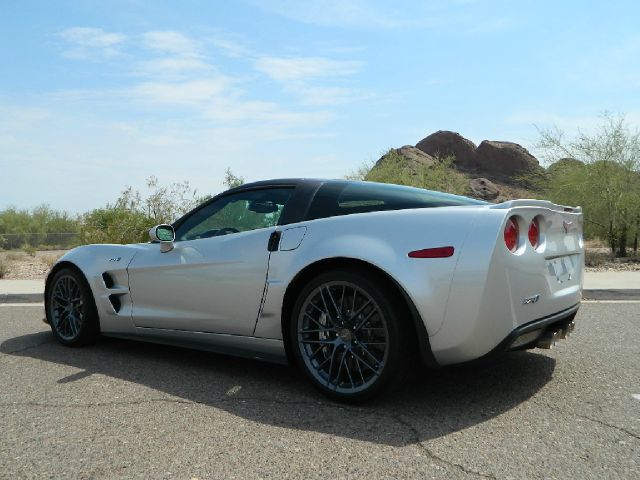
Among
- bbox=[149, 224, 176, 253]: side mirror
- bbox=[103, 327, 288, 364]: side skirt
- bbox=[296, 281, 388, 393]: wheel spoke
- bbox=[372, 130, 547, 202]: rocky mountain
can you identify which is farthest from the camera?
bbox=[372, 130, 547, 202]: rocky mountain

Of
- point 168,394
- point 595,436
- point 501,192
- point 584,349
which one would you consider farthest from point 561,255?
point 501,192

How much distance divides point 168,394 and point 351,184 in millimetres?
1820

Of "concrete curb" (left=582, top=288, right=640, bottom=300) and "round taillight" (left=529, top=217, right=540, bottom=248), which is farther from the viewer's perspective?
"concrete curb" (left=582, top=288, right=640, bottom=300)

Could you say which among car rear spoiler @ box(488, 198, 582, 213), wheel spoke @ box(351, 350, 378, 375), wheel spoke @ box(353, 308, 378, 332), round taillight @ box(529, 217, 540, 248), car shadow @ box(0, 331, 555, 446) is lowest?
car shadow @ box(0, 331, 555, 446)

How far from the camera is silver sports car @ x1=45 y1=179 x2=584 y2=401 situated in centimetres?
333

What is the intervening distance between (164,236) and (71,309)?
54.0 inches

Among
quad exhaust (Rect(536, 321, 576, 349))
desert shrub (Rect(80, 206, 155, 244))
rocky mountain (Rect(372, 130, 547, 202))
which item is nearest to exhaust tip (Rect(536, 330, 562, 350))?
quad exhaust (Rect(536, 321, 576, 349))

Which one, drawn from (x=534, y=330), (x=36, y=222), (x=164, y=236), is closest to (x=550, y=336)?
(x=534, y=330)

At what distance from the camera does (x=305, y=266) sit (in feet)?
12.6

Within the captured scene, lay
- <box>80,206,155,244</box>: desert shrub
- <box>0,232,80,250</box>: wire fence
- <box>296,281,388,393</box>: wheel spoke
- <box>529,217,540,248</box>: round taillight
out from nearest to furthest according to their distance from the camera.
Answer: <box>296,281,388,393</box>: wheel spoke, <box>529,217,540,248</box>: round taillight, <box>80,206,155,244</box>: desert shrub, <box>0,232,80,250</box>: wire fence

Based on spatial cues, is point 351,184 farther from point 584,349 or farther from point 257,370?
point 584,349

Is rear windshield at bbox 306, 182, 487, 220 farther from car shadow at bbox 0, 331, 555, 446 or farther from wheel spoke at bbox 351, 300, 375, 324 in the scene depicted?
car shadow at bbox 0, 331, 555, 446

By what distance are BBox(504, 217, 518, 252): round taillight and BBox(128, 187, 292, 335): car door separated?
4.97 feet

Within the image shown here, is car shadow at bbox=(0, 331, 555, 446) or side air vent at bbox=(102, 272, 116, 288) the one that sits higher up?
side air vent at bbox=(102, 272, 116, 288)
